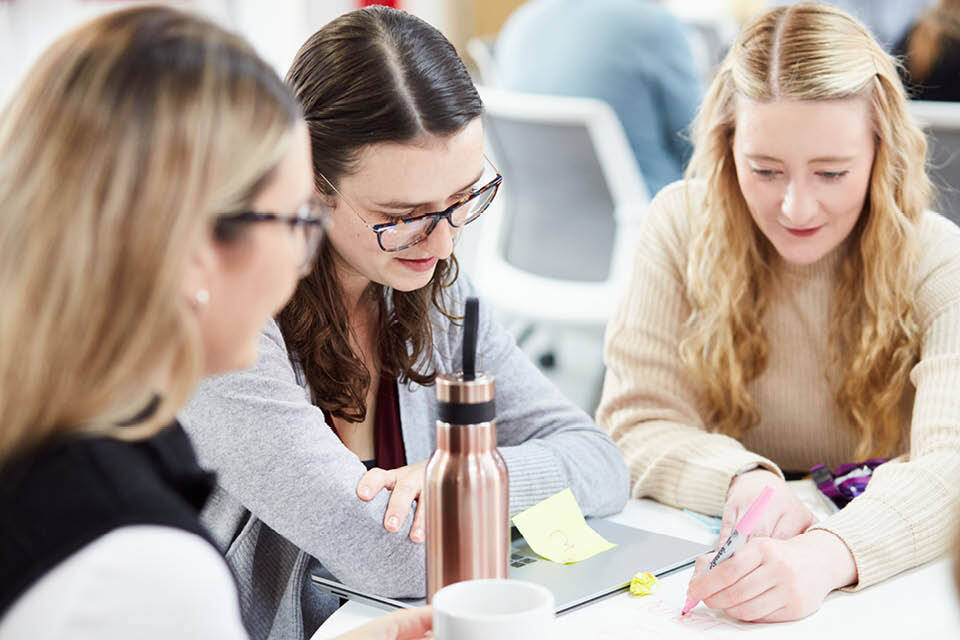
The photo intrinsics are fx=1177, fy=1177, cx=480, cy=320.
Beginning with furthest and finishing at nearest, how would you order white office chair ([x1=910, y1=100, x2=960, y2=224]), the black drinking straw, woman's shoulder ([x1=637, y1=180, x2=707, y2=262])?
white office chair ([x1=910, y1=100, x2=960, y2=224]) → woman's shoulder ([x1=637, y1=180, x2=707, y2=262]) → the black drinking straw

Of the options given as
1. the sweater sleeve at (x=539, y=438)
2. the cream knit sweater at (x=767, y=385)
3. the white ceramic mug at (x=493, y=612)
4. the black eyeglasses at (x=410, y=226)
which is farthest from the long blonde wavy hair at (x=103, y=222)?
the cream knit sweater at (x=767, y=385)

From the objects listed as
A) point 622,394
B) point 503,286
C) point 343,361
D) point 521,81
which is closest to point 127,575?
point 343,361

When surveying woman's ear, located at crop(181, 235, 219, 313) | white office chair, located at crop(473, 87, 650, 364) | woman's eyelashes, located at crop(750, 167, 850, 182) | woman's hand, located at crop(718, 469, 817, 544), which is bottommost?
white office chair, located at crop(473, 87, 650, 364)

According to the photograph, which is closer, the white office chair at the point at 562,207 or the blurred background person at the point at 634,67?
the white office chair at the point at 562,207

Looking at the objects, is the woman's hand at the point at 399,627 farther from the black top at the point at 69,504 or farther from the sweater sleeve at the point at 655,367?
the sweater sleeve at the point at 655,367

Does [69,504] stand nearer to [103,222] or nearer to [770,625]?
[103,222]

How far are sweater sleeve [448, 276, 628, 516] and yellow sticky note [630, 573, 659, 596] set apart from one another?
0.66 feet

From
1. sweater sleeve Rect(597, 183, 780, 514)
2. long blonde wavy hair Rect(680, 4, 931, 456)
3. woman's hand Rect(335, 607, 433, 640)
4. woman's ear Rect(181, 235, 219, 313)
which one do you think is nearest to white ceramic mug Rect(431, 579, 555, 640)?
woman's hand Rect(335, 607, 433, 640)

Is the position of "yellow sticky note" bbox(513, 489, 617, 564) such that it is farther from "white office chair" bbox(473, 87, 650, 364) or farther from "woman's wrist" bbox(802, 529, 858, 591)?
"white office chair" bbox(473, 87, 650, 364)

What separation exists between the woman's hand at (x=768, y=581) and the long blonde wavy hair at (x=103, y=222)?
0.62 meters

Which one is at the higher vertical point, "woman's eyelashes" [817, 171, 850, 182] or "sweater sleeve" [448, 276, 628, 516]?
"woman's eyelashes" [817, 171, 850, 182]

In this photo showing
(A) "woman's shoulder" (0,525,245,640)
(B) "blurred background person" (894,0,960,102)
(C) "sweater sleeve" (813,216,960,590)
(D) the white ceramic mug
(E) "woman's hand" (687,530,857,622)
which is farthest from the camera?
(B) "blurred background person" (894,0,960,102)

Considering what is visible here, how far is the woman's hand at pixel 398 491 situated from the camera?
1.27 m

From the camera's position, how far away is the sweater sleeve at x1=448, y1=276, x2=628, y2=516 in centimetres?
145
